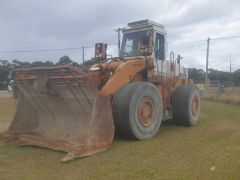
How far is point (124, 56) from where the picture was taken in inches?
446

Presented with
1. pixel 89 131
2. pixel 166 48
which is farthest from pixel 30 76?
pixel 166 48

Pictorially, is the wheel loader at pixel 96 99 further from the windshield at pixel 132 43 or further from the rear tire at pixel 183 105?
the rear tire at pixel 183 105

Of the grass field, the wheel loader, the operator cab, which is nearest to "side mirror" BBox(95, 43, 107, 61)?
the wheel loader

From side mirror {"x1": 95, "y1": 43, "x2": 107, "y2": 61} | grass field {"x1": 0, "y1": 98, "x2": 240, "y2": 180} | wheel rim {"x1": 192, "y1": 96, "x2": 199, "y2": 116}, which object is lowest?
grass field {"x1": 0, "y1": 98, "x2": 240, "y2": 180}

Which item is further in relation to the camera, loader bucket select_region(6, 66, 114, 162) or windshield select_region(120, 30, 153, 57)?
windshield select_region(120, 30, 153, 57)

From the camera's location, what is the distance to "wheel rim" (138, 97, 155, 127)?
9.50m

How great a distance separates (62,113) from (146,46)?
287cm

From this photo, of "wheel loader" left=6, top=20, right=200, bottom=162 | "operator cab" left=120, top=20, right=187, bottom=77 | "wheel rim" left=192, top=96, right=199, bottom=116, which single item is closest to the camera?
"wheel loader" left=6, top=20, right=200, bottom=162

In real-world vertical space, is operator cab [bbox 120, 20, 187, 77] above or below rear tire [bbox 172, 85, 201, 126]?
above

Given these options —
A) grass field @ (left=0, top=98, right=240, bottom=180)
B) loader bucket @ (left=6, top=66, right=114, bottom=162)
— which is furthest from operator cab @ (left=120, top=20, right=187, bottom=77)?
loader bucket @ (left=6, top=66, right=114, bottom=162)

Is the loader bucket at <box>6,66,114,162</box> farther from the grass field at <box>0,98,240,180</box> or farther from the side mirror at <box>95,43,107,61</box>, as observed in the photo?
the side mirror at <box>95,43,107,61</box>

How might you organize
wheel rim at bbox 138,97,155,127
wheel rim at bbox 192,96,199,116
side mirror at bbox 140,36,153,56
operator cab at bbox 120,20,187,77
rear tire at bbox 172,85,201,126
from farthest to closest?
wheel rim at bbox 192,96,199,116 < rear tire at bbox 172,85,201,126 < operator cab at bbox 120,20,187,77 < side mirror at bbox 140,36,153,56 < wheel rim at bbox 138,97,155,127

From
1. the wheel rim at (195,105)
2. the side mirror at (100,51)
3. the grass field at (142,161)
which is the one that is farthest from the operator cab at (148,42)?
the grass field at (142,161)

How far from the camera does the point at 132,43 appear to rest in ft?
37.7
